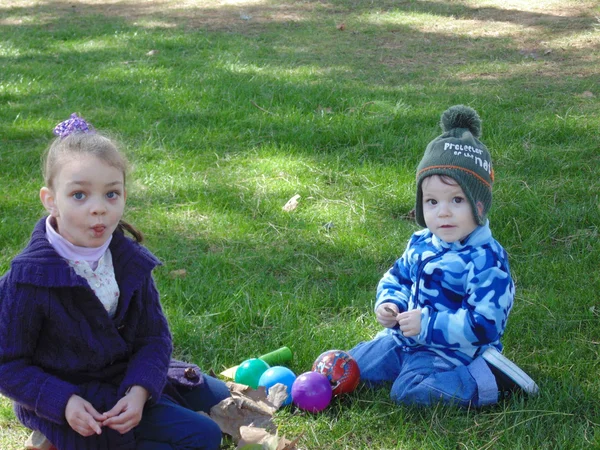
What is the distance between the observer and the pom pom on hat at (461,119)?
347 centimetres

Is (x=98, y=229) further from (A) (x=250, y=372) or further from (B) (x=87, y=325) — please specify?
(A) (x=250, y=372)

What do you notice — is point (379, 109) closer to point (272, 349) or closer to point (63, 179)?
point (272, 349)

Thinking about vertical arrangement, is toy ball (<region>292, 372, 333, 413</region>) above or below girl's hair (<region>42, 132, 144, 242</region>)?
below

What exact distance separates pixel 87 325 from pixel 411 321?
1.30 m

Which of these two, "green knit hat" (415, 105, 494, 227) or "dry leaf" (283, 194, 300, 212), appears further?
"dry leaf" (283, 194, 300, 212)

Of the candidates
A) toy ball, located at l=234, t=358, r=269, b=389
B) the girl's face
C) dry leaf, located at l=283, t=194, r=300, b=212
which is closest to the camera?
the girl's face

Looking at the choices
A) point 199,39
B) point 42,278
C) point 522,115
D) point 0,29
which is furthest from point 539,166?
point 0,29

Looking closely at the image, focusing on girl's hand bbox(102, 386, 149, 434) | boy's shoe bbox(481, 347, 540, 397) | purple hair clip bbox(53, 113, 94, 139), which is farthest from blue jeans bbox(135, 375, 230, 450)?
boy's shoe bbox(481, 347, 540, 397)

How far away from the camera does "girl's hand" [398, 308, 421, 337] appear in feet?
11.0

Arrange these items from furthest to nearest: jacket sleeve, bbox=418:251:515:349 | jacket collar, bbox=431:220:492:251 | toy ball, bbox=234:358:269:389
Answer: toy ball, bbox=234:358:269:389
jacket collar, bbox=431:220:492:251
jacket sleeve, bbox=418:251:515:349

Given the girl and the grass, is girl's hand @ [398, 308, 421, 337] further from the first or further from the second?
the girl

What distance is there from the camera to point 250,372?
350cm

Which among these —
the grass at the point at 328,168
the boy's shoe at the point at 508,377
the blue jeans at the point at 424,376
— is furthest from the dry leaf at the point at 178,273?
the boy's shoe at the point at 508,377

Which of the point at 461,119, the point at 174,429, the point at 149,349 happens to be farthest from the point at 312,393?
the point at 461,119
